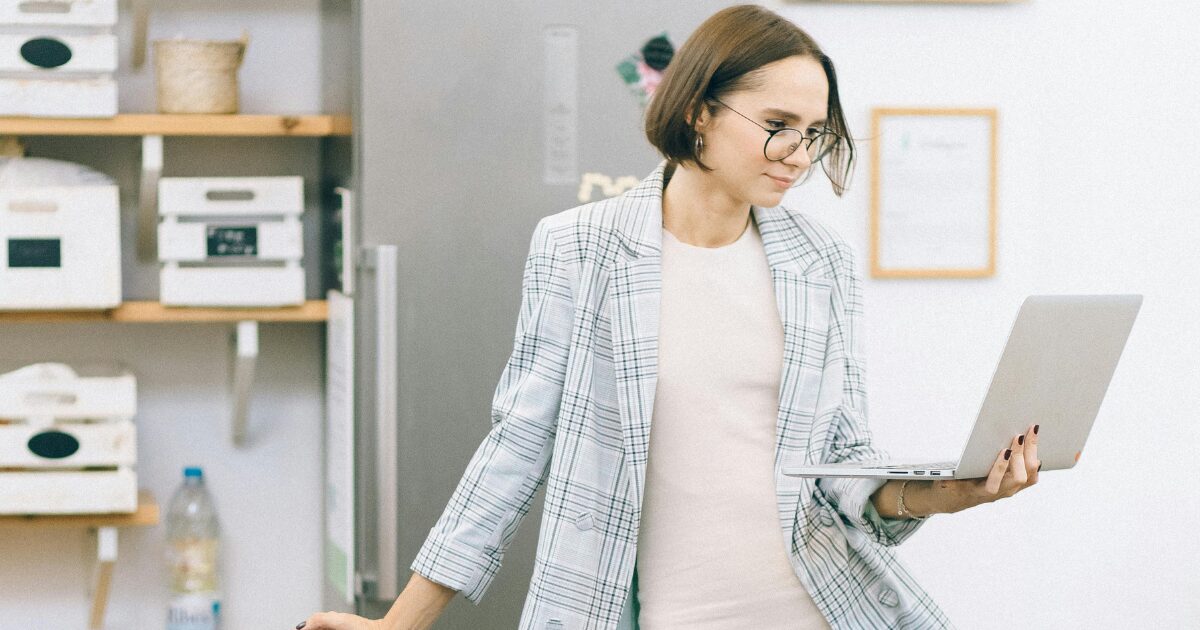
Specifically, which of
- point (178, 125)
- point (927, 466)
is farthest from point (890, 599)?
point (178, 125)

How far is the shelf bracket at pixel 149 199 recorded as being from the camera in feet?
7.62

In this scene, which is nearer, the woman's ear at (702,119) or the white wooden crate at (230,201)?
the woman's ear at (702,119)

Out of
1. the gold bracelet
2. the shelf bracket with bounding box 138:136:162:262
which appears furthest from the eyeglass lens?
the shelf bracket with bounding box 138:136:162:262

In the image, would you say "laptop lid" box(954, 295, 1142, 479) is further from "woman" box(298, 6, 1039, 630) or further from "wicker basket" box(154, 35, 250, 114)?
"wicker basket" box(154, 35, 250, 114)

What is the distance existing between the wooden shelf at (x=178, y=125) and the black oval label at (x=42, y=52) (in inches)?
3.8

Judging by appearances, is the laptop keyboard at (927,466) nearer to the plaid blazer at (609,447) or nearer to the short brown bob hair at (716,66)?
the plaid blazer at (609,447)

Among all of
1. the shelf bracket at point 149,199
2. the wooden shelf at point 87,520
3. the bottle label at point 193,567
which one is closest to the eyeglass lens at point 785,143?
the shelf bracket at point 149,199

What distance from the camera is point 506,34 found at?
2.04m

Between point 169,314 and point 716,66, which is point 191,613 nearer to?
point 169,314

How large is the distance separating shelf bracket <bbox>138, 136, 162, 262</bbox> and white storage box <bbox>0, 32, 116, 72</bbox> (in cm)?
15

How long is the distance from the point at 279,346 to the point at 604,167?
2.92 feet

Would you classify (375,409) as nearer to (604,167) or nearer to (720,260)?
(604,167)

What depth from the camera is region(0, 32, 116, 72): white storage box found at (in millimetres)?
2254

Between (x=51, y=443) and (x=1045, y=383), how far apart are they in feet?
5.73
